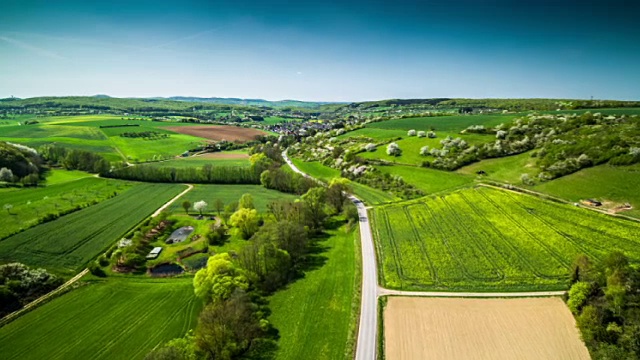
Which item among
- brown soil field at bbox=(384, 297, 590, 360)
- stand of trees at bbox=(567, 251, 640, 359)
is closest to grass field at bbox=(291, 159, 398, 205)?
brown soil field at bbox=(384, 297, 590, 360)

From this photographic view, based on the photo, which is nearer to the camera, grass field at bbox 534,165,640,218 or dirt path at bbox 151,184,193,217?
grass field at bbox 534,165,640,218

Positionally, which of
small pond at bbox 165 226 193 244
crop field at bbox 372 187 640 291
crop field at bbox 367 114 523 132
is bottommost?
small pond at bbox 165 226 193 244

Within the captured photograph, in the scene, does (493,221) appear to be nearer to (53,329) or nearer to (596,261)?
(596,261)

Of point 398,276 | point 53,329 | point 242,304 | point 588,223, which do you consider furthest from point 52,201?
point 588,223

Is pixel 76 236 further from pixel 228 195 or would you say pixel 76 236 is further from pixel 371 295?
pixel 371 295

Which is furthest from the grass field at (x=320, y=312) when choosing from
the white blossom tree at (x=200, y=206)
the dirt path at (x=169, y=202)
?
the dirt path at (x=169, y=202)

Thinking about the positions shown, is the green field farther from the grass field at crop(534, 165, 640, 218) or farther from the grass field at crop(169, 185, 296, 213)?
the grass field at crop(534, 165, 640, 218)

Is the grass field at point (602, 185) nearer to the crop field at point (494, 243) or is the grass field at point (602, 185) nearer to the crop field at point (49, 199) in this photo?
the crop field at point (494, 243)
